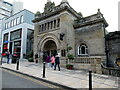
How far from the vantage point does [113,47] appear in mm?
11852

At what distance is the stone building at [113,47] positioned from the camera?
11.5m

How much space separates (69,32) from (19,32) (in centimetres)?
1371

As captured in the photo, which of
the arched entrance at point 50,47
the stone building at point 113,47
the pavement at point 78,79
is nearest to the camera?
the pavement at point 78,79

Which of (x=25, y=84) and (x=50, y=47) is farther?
(x=50, y=47)

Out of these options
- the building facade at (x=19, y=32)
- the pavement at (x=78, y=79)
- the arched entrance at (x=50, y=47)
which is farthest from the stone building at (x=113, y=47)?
the building facade at (x=19, y=32)

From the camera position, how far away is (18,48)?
21953 millimetres

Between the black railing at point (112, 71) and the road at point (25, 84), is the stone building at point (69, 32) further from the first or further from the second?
the road at point (25, 84)

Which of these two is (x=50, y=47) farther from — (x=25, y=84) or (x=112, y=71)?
(x=25, y=84)

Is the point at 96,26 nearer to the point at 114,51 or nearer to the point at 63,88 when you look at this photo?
the point at 114,51

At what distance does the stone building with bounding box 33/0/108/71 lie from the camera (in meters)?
12.6

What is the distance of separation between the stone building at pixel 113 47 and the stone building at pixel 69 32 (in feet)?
2.41

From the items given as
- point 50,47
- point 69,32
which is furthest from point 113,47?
point 50,47

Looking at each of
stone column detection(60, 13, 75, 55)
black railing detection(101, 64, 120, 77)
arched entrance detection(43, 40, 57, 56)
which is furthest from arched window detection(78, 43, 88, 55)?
black railing detection(101, 64, 120, 77)

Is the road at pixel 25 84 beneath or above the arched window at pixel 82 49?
beneath
